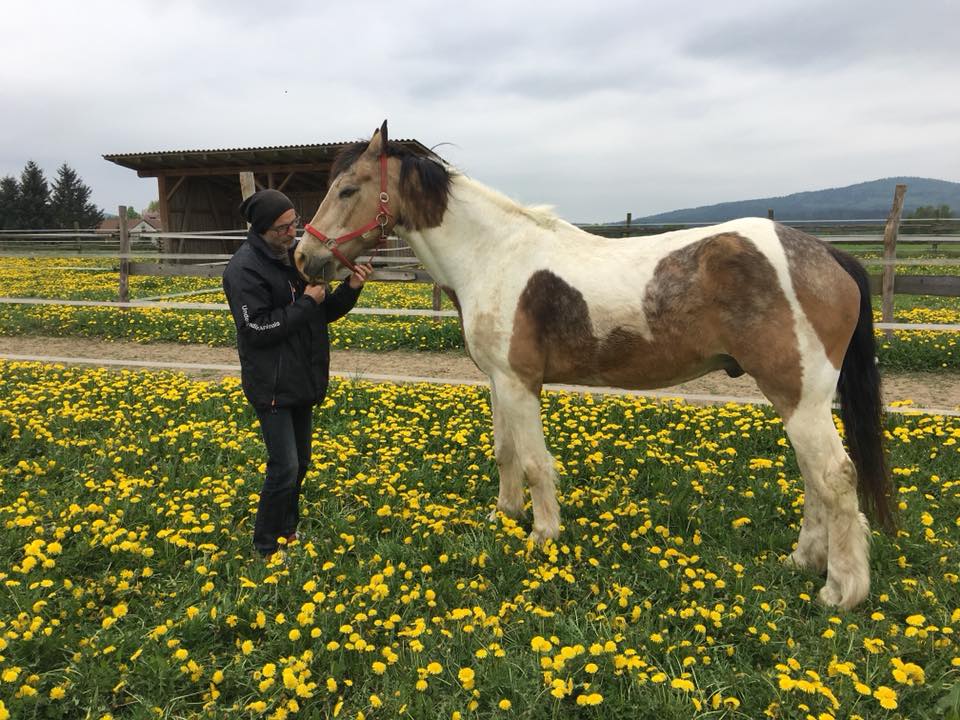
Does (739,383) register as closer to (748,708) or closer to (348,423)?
(348,423)

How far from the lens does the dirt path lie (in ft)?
23.0

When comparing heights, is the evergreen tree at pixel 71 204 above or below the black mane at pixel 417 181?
above

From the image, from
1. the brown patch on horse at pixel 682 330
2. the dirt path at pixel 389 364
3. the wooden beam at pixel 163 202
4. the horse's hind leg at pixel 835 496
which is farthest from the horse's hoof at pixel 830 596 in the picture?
the wooden beam at pixel 163 202

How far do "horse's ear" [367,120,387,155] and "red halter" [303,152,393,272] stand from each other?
0.03 m

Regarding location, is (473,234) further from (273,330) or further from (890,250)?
(890,250)

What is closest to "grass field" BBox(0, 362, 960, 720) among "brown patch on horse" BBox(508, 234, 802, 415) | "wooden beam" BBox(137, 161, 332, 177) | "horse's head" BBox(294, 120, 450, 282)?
"brown patch on horse" BBox(508, 234, 802, 415)

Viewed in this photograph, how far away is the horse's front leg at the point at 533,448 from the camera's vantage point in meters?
3.37

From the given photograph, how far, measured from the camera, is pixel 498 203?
3537 mm

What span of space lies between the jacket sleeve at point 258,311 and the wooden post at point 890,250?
9.06m

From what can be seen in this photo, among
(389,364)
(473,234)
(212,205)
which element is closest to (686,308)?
(473,234)

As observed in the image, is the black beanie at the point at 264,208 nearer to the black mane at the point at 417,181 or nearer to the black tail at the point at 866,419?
the black mane at the point at 417,181

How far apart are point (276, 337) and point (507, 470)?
Answer: 5.69 ft

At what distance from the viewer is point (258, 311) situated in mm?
3049

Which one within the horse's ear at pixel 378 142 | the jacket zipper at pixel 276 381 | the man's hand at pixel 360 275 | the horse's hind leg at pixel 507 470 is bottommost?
the horse's hind leg at pixel 507 470
